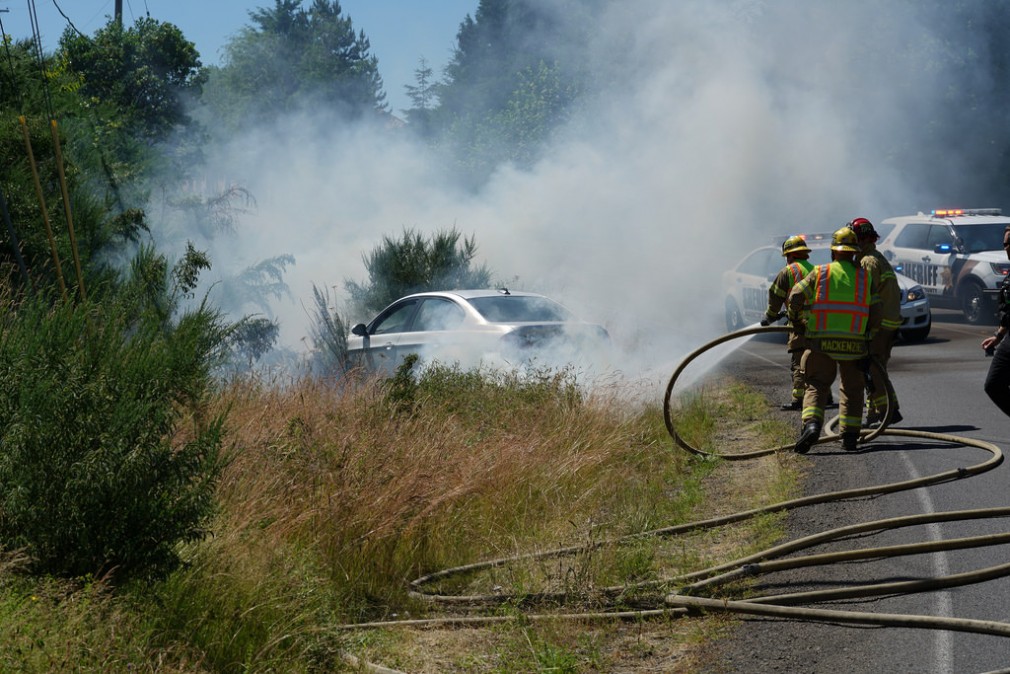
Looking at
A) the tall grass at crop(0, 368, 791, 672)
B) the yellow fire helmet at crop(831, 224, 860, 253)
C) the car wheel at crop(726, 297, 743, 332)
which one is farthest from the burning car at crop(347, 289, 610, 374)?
the car wheel at crop(726, 297, 743, 332)

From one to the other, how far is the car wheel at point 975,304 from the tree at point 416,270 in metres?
8.09

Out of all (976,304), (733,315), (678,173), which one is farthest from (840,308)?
(678,173)

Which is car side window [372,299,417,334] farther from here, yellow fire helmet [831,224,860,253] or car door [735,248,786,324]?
car door [735,248,786,324]

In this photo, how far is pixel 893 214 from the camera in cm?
3491

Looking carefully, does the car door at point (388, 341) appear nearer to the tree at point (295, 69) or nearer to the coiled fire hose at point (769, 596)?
the coiled fire hose at point (769, 596)

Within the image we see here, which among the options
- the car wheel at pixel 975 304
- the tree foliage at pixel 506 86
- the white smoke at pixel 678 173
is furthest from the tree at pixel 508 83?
the car wheel at pixel 975 304

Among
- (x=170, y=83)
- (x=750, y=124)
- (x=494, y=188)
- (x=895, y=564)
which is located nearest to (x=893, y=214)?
(x=750, y=124)

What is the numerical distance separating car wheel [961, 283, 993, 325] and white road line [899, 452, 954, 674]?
507 inches

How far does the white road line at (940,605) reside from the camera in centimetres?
514

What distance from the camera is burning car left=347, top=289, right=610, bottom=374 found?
1252 centimetres

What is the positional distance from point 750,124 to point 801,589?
2698 cm

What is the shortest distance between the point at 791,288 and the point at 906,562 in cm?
379

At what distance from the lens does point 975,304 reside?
1997cm

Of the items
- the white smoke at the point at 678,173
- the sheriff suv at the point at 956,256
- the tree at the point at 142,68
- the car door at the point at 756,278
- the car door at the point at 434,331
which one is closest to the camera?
the car door at the point at 434,331
